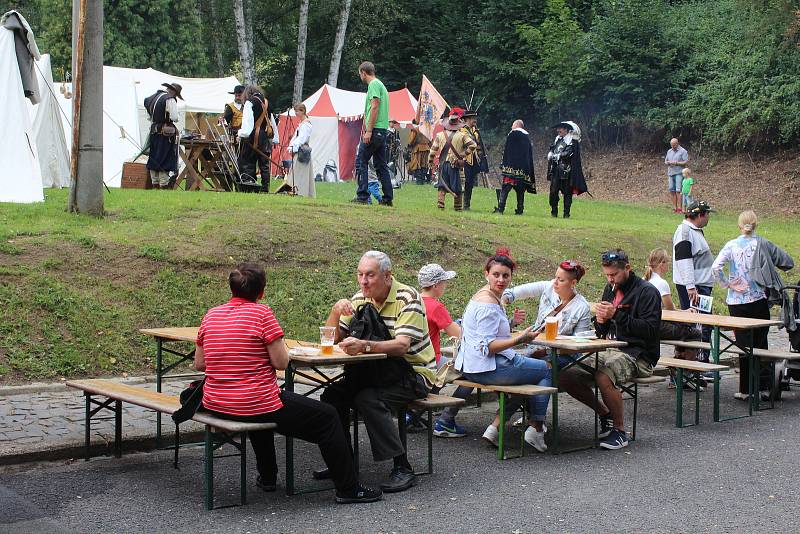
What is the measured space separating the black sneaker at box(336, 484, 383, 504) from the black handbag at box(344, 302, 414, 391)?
0.76 meters

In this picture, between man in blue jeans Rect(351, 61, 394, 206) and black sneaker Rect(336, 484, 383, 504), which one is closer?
black sneaker Rect(336, 484, 383, 504)

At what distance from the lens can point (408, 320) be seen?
22.8ft

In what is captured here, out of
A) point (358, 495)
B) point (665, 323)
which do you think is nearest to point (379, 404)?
point (358, 495)

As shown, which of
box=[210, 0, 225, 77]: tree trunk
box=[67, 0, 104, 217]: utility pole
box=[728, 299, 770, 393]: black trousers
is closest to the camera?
box=[728, 299, 770, 393]: black trousers

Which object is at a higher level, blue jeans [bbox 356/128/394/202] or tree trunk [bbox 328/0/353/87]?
tree trunk [bbox 328/0/353/87]

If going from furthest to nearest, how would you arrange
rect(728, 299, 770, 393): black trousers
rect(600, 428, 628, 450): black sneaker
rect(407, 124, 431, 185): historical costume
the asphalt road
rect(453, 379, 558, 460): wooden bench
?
rect(407, 124, 431, 185): historical costume < rect(728, 299, 770, 393): black trousers < rect(600, 428, 628, 450): black sneaker < rect(453, 379, 558, 460): wooden bench < the asphalt road

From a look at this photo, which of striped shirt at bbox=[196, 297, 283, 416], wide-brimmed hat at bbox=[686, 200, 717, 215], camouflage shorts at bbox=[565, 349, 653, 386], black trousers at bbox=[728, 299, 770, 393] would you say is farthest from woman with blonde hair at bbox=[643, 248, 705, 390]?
striped shirt at bbox=[196, 297, 283, 416]

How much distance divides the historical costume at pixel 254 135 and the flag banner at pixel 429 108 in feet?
52.1

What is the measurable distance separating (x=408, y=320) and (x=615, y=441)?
222 centimetres

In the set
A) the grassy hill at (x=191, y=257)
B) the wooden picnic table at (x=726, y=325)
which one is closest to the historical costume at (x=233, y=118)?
the grassy hill at (x=191, y=257)

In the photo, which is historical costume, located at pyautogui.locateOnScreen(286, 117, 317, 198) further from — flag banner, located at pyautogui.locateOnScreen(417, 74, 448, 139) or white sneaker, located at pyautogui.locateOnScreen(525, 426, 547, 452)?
flag banner, located at pyautogui.locateOnScreen(417, 74, 448, 139)

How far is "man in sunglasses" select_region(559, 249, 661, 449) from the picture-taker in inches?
326

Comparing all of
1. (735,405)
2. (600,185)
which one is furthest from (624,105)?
(735,405)

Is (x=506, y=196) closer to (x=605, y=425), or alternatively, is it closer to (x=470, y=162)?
(x=470, y=162)
